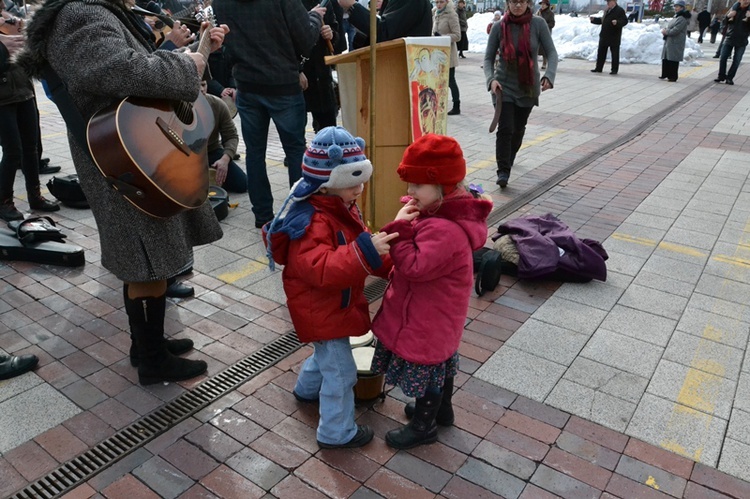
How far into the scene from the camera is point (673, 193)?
6430mm

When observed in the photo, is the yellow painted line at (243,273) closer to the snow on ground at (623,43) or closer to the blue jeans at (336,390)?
the blue jeans at (336,390)

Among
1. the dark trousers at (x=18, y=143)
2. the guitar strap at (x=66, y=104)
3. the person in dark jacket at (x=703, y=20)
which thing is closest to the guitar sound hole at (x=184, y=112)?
the guitar strap at (x=66, y=104)

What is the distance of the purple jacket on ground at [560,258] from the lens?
4.39 metres

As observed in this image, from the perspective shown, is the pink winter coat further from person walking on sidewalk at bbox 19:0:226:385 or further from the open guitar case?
the open guitar case

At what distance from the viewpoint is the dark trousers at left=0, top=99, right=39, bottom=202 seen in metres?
5.23

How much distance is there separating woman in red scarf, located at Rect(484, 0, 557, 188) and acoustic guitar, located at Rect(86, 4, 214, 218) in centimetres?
419

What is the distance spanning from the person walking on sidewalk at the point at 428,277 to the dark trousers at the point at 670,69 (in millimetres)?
14478

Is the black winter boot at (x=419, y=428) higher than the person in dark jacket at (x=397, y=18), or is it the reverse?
the person in dark jacket at (x=397, y=18)

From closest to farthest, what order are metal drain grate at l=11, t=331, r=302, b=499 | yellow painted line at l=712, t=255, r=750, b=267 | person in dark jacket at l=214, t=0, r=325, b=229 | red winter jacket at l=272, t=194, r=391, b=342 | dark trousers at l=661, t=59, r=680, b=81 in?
red winter jacket at l=272, t=194, r=391, b=342
metal drain grate at l=11, t=331, r=302, b=499
person in dark jacket at l=214, t=0, r=325, b=229
yellow painted line at l=712, t=255, r=750, b=267
dark trousers at l=661, t=59, r=680, b=81

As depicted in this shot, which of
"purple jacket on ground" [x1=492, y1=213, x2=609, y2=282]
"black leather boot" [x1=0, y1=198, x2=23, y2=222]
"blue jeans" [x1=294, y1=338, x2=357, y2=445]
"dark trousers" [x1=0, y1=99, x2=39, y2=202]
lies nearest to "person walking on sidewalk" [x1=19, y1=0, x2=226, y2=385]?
"blue jeans" [x1=294, y1=338, x2=357, y2=445]

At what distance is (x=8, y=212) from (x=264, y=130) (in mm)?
2268

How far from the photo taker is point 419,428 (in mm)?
2785

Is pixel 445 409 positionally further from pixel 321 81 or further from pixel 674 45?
pixel 674 45

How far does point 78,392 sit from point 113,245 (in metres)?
0.86
